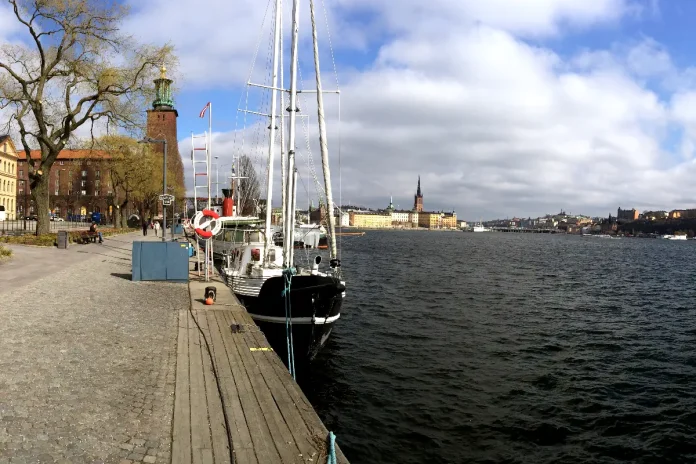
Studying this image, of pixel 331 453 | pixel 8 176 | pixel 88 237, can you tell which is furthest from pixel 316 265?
pixel 8 176

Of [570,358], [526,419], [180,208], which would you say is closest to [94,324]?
[526,419]

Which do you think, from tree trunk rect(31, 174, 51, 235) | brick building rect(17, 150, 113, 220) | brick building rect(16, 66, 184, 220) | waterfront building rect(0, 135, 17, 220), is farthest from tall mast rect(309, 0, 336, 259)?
waterfront building rect(0, 135, 17, 220)

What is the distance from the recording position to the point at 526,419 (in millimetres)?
11953

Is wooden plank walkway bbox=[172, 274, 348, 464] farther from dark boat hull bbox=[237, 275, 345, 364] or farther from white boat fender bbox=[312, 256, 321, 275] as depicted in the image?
white boat fender bbox=[312, 256, 321, 275]

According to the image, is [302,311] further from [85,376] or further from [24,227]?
[24,227]

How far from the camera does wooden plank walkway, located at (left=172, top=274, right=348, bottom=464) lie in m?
5.64

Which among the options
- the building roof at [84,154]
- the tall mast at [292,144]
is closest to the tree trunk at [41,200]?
the building roof at [84,154]

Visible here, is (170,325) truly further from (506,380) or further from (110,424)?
(506,380)

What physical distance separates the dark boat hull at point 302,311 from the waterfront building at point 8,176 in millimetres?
96935

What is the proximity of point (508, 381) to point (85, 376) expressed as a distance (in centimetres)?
1157

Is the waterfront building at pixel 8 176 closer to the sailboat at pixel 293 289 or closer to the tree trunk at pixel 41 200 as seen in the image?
the tree trunk at pixel 41 200

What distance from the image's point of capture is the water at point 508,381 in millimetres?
10695

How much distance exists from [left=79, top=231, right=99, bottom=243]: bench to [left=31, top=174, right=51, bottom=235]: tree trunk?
2959 mm

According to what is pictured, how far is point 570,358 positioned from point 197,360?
1373cm
